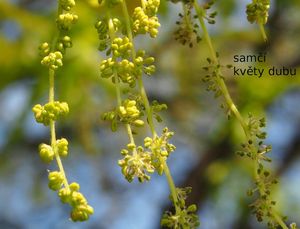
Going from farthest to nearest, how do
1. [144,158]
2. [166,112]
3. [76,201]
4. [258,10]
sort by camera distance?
[166,112] < [258,10] < [144,158] < [76,201]

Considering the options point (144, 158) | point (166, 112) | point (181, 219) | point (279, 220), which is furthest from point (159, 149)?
point (166, 112)

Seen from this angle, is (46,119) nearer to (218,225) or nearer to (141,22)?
(141,22)

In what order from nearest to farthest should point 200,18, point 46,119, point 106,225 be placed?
point 46,119, point 200,18, point 106,225

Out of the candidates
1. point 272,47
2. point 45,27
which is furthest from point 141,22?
point 272,47

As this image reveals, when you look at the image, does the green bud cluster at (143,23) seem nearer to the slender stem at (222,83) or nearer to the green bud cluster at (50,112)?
the slender stem at (222,83)

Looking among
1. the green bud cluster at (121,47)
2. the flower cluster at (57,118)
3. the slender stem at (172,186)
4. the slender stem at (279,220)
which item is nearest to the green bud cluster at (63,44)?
the flower cluster at (57,118)

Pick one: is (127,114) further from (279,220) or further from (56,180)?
(279,220)
